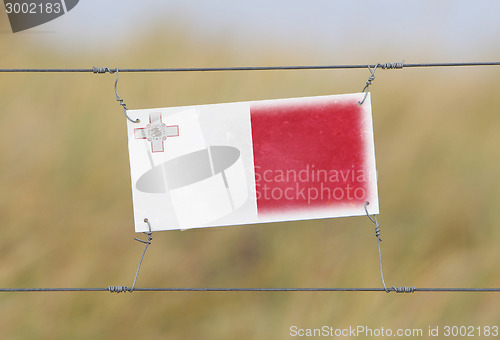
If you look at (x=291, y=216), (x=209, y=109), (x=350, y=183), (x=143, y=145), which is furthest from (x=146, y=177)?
(x=350, y=183)

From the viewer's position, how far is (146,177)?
1.23 metres

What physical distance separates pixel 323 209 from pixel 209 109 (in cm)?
33

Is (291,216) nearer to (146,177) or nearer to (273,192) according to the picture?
(273,192)

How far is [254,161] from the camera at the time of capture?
123cm

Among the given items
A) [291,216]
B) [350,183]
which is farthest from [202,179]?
[350,183]

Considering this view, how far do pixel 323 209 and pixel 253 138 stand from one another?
8.5 inches

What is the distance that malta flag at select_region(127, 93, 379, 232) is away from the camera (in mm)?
1223

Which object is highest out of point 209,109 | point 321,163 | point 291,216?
point 209,109

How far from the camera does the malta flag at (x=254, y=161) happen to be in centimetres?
122

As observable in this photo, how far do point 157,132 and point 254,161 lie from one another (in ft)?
0.72

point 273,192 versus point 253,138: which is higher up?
point 253,138

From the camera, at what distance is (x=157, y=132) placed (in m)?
1.23

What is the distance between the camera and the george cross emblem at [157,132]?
123cm

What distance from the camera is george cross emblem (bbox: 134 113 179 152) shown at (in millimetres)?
1227
